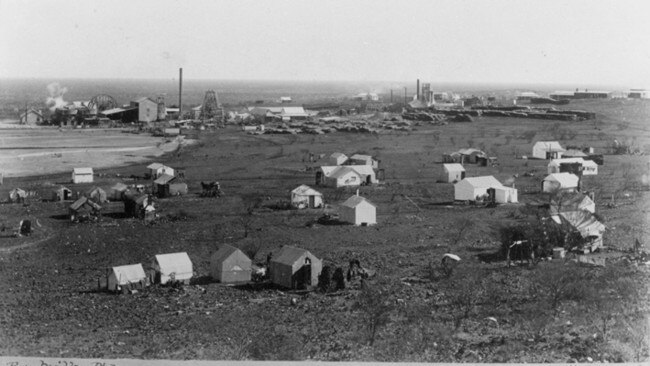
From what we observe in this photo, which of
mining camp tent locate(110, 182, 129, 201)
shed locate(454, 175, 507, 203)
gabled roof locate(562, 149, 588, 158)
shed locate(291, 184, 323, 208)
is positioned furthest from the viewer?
gabled roof locate(562, 149, 588, 158)

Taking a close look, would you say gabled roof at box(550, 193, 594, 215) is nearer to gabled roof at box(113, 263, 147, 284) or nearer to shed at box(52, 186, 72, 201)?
gabled roof at box(113, 263, 147, 284)

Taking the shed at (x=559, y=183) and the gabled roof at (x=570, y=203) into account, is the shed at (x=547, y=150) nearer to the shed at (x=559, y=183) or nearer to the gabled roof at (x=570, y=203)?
the shed at (x=559, y=183)

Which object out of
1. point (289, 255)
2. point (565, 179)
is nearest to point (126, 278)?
point (289, 255)

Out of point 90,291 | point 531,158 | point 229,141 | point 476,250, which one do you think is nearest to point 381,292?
point 476,250

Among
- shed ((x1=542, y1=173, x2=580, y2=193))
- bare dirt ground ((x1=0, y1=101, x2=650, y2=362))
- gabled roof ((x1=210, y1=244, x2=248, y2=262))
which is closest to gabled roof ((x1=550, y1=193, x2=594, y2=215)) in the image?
bare dirt ground ((x1=0, y1=101, x2=650, y2=362))

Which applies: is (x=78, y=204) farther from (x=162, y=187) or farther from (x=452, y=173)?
(x=452, y=173)

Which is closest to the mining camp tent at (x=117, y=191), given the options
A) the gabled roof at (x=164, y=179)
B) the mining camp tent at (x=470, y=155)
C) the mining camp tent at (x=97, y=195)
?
the mining camp tent at (x=97, y=195)
